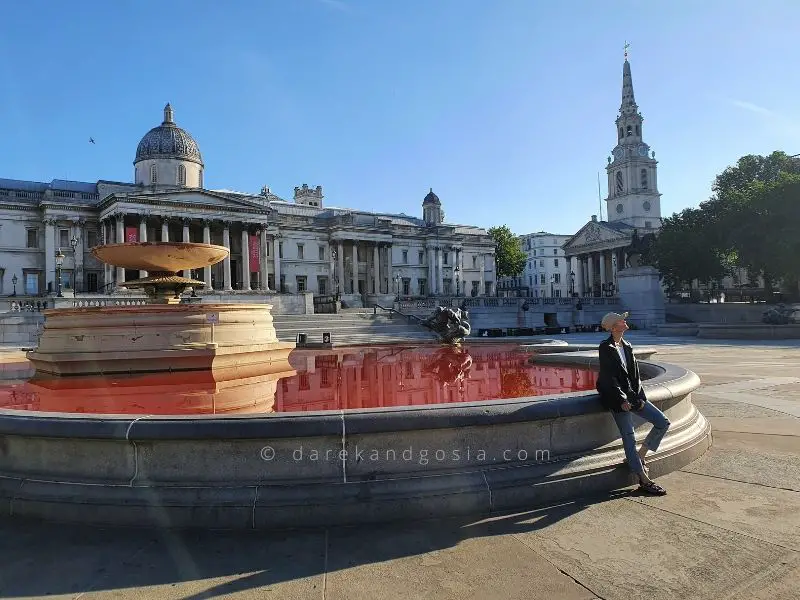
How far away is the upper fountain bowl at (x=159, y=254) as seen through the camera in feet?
41.0

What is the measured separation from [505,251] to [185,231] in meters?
58.1

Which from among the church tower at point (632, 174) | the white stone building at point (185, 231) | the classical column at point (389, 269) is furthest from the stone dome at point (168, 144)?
the church tower at point (632, 174)

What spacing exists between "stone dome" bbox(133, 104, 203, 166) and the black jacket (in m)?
63.3

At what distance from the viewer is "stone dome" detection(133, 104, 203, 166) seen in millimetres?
60969

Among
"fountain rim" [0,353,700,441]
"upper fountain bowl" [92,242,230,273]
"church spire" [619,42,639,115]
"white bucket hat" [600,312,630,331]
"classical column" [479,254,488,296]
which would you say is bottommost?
"fountain rim" [0,353,700,441]

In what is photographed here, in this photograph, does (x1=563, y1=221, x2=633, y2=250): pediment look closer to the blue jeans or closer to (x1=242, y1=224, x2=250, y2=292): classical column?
(x1=242, y1=224, x2=250, y2=292): classical column

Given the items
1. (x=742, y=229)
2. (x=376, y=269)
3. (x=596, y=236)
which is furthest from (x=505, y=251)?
(x=742, y=229)

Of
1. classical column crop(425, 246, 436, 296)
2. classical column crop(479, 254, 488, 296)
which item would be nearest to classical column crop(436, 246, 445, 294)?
classical column crop(425, 246, 436, 296)

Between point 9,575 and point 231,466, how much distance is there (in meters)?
1.57

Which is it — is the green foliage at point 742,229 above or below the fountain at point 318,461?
above

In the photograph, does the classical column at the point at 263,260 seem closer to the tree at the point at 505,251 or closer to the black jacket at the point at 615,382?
the tree at the point at 505,251

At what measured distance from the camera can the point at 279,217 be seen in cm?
7106

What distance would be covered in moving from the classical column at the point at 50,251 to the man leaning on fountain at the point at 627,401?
2415 inches

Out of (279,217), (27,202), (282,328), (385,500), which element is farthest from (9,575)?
(279,217)
